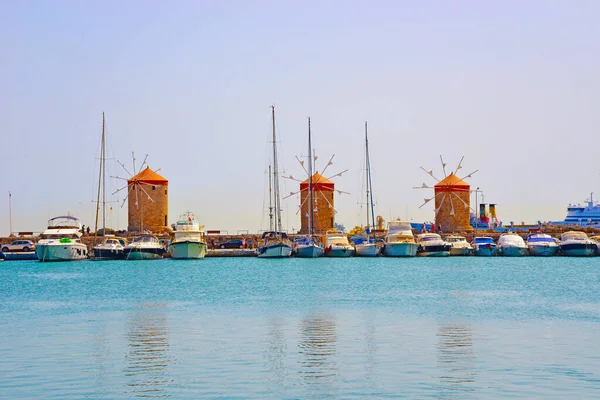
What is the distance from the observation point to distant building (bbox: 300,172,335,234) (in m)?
88.1

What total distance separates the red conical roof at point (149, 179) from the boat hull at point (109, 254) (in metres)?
19.2

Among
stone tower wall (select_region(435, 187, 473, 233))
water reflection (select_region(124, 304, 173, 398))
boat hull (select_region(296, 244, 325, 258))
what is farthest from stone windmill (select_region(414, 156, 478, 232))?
water reflection (select_region(124, 304, 173, 398))

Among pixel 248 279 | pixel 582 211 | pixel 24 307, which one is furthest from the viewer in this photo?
pixel 582 211

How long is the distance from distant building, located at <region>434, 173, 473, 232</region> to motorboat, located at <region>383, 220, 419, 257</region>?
18.2m

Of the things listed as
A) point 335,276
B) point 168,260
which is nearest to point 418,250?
point 168,260

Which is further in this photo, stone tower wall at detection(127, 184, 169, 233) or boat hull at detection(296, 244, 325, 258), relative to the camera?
stone tower wall at detection(127, 184, 169, 233)

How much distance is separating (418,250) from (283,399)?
54580 mm

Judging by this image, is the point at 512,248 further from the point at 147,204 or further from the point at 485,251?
the point at 147,204

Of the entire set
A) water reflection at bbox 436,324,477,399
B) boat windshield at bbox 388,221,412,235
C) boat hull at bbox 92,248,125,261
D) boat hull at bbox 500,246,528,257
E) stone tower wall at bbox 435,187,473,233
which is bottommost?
water reflection at bbox 436,324,477,399

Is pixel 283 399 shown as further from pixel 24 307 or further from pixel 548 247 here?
pixel 548 247

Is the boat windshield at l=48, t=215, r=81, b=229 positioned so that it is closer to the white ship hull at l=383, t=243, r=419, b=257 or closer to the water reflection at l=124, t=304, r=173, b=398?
the white ship hull at l=383, t=243, r=419, b=257

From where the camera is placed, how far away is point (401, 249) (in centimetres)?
6731

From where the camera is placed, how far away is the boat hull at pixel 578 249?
6719 centimetres

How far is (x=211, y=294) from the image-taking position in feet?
116
